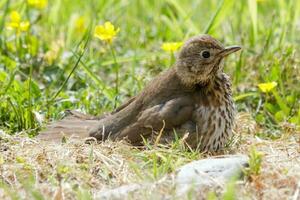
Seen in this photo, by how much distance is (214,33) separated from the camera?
28.6 ft

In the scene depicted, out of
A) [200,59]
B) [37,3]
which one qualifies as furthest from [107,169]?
[37,3]

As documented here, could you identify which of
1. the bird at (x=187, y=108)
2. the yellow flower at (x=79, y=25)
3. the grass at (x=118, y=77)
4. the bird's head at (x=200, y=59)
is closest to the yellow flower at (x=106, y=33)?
the grass at (x=118, y=77)

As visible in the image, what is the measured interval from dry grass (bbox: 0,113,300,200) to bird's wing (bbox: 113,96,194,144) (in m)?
0.18

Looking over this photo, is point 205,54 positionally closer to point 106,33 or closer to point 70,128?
point 106,33

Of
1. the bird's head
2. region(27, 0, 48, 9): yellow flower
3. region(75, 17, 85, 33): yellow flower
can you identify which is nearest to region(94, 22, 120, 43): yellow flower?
the bird's head

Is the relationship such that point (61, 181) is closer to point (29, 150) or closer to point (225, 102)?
point (29, 150)

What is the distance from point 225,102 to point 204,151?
38 cm

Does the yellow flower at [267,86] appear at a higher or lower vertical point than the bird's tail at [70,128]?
higher

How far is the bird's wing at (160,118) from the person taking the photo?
6617mm

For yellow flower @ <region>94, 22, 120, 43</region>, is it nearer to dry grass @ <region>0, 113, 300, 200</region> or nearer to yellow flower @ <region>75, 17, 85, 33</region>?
dry grass @ <region>0, 113, 300, 200</region>

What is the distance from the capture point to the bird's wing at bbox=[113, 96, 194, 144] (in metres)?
6.62

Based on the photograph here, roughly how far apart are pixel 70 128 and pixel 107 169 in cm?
105

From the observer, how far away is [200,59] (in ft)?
22.3

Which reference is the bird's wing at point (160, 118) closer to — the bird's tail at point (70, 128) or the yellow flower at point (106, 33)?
the bird's tail at point (70, 128)
